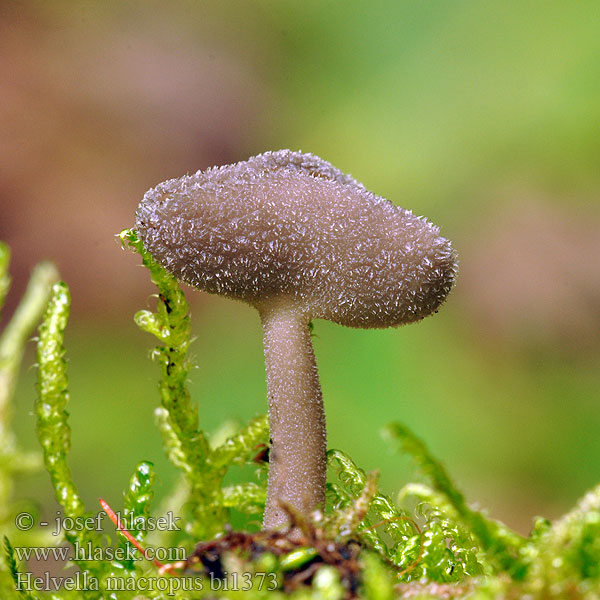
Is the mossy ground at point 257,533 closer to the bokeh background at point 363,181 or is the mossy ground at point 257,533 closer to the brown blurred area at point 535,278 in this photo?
the bokeh background at point 363,181

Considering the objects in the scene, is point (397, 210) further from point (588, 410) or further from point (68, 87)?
point (68, 87)

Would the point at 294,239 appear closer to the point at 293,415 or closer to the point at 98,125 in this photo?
the point at 293,415

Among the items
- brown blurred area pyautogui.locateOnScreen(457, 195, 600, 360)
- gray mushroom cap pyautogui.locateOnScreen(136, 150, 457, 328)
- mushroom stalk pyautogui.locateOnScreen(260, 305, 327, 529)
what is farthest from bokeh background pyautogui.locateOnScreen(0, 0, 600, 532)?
gray mushroom cap pyautogui.locateOnScreen(136, 150, 457, 328)

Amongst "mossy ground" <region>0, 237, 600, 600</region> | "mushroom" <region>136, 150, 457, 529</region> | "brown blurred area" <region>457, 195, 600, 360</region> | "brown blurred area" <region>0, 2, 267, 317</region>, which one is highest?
"brown blurred area" <region>0, 2, 267, 317</region>

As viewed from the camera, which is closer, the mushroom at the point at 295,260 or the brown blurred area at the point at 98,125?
the mushroom at the point at 295,260

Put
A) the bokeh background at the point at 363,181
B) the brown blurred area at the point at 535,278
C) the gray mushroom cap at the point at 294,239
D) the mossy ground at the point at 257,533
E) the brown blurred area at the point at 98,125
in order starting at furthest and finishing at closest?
the brown blurred area at the point at 98,125 < the brown blurred area at the point at 535,278 < the bokeh background at the point at 363,181 < the gray mushroom cap at the point at 294,239 < the mossy ground at the point at 257,533

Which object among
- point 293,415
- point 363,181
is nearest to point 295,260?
point 293,415

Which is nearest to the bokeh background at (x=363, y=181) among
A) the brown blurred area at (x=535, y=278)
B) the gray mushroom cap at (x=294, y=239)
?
the brown blurred area at (x=535, y=278)

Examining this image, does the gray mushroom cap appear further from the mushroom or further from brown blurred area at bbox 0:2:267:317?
brown blurred area at bbox 0:2:267:317

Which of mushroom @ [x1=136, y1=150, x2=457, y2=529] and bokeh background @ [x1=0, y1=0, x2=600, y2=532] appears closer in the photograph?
mushroom @ [x1=136, y1=150, x2=457, y2=529]
